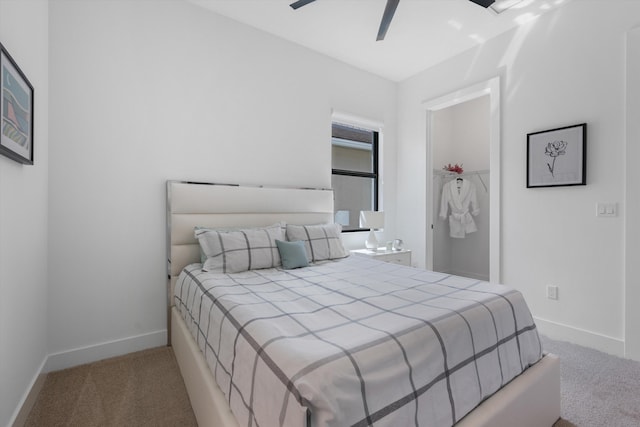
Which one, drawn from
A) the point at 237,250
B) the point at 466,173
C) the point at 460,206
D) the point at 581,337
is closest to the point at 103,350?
the point at 237,250

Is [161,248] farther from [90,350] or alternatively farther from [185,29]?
[185,29]

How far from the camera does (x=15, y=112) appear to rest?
1474 mm

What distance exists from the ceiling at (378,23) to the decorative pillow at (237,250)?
2007 mm

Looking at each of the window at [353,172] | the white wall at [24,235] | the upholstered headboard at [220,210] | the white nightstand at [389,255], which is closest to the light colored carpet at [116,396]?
the white wall at [24,235]

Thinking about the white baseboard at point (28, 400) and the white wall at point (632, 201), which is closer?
the white baseboard at point (28, 400)

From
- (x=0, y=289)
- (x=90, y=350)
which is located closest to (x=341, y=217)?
(x=90, y=350)

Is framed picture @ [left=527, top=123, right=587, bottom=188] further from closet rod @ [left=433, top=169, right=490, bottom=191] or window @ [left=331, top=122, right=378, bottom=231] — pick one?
window @ [left=331, top=122, right=378, bottom=231]

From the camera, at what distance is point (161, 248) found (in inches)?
97.4

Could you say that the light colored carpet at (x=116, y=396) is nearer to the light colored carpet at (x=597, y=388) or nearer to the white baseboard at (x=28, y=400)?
the white baseboard at (x=28, y=400)

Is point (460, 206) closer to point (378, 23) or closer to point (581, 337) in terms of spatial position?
point (581, 337)

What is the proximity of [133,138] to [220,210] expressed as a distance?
0.87m

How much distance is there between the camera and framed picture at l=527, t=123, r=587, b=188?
246cm

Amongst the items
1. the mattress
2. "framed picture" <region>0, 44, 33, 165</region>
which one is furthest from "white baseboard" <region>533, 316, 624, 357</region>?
"framed picture" <region>0, 44, 33, 165</region>

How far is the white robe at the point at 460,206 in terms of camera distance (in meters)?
4.34
